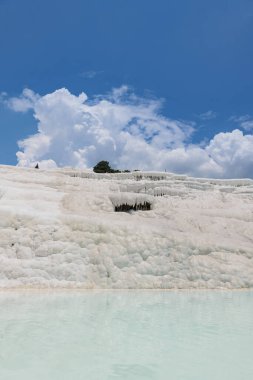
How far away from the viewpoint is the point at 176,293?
64.8 feet

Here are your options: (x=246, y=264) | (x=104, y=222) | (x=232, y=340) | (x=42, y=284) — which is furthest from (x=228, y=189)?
(x=232, y=340)

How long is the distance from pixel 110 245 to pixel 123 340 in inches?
479

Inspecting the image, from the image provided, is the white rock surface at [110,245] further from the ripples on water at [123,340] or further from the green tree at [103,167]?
the green tree at [103,167]

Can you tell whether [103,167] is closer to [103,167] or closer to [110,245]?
[103,167]

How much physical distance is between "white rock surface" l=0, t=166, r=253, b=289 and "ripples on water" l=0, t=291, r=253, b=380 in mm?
4512

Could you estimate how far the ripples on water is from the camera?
7.21 meters

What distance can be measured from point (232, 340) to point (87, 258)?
12.1m

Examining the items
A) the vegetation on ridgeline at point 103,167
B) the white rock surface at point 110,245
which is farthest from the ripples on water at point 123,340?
the vegetation on ridgeline at point 103,167

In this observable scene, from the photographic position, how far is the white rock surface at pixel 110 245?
66.4 feet

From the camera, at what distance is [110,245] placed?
70.6 feet

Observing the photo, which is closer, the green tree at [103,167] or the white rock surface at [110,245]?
the white rock surface at [110,245]

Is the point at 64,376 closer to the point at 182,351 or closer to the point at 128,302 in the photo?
the point at 182,351

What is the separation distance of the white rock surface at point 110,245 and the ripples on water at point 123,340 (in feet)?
14.8

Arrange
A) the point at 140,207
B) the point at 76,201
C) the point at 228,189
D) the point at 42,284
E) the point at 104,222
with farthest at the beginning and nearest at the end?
the point at 228,189
the point at 140,207
the point at 76,201
the point at 104,222
the point at 42,284
